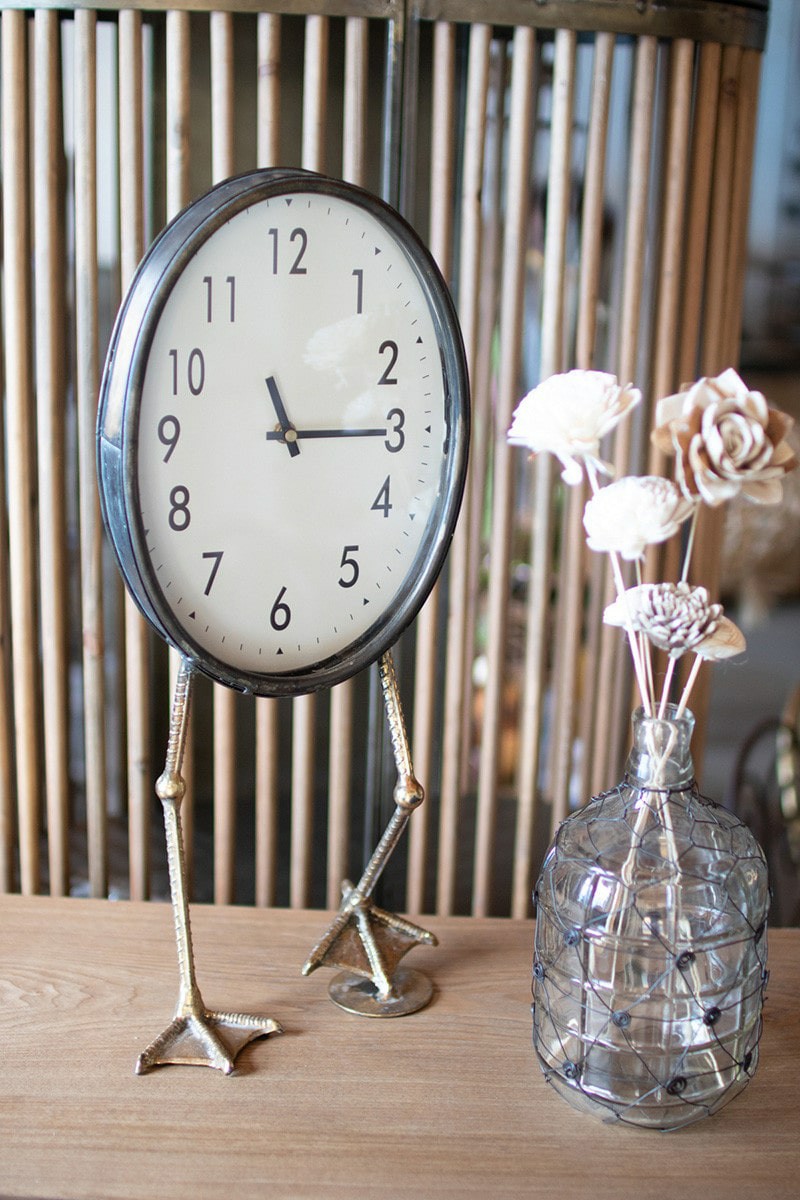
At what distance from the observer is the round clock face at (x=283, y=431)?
0.81 m

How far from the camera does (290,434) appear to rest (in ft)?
2.92

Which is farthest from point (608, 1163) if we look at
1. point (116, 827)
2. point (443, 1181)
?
point (116, 827)

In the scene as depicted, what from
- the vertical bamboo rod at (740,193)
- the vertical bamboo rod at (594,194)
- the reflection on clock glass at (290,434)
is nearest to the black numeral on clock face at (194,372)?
the reflection on clock glass at (290,434)

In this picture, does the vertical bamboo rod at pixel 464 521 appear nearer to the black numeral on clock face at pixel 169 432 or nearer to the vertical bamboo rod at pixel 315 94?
the vertical bamboo rod at pixel 315 94

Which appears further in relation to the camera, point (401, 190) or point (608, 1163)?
point (401, 190)

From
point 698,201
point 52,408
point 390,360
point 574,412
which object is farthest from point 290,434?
point 698,201

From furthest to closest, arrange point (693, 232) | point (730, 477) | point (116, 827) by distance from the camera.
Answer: point (116, 827) → point (693, 232) → point (730, 477)

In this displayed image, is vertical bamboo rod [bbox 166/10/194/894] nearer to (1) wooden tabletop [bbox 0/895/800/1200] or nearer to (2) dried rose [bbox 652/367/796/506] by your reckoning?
(1) wooden tabletop [bbox 0/895/800/1200]

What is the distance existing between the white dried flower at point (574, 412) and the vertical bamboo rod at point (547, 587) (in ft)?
1.53

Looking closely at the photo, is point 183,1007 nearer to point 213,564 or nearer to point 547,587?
point 213,564

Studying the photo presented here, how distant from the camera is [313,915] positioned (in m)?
1.15

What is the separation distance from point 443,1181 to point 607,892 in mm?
230

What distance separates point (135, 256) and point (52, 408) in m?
0.18

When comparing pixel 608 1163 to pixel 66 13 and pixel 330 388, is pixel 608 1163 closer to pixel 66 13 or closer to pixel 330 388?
pixel 330 388
